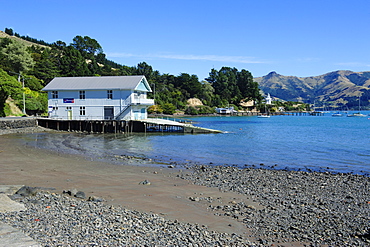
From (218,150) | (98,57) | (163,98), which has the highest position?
(98,57)

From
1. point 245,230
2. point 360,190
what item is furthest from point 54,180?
point 360,190

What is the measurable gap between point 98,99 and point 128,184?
41.3m

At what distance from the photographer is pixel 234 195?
597 inches

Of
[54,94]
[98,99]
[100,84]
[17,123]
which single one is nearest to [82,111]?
[98,99]

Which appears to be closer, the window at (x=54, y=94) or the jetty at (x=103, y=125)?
the jetty at (x=103, y=125)

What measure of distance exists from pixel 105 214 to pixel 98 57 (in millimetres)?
136203

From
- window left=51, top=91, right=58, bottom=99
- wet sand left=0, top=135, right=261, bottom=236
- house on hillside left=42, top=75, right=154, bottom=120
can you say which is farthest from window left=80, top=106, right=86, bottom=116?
wet sand left=0, top=135, right=261, bottom=236

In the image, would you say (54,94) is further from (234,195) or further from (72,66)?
(234,195)

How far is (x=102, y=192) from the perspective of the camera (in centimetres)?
1500

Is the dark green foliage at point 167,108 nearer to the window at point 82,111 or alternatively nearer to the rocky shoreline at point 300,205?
the window at point 82,111

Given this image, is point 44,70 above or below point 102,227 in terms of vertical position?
above

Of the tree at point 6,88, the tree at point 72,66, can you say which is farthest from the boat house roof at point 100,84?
the tree at point 72,66

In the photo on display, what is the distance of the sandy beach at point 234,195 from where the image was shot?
10633 mm

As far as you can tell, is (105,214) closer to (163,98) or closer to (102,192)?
(102,192)
